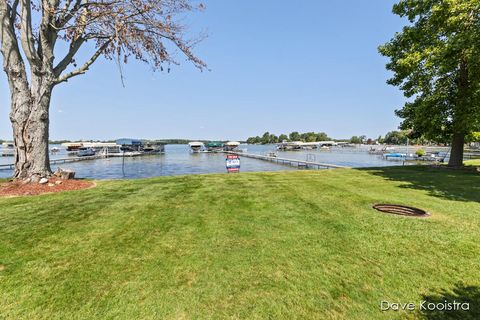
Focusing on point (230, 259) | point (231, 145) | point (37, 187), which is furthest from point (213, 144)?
point (230, 259)

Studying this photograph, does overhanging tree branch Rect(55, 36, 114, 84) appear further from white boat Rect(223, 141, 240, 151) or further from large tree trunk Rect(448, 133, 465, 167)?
white boat Rect(223, 141, 240, 151)

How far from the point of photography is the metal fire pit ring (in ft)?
18.0

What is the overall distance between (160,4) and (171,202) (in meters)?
7.14

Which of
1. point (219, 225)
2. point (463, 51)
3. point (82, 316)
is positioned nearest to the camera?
point (82, 316)

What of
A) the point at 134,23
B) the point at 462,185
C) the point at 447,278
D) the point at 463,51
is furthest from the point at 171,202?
the point at 463,51

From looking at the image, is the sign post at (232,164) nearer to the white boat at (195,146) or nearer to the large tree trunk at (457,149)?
the large tree trunk at (457,149)

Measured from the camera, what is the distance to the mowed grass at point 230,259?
2576 millimetres

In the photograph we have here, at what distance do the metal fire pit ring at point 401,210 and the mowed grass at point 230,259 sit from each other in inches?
10.7

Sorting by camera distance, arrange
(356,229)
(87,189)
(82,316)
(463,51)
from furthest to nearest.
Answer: (463,51), (87,189), (356,229), (82,316)

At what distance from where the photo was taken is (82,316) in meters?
2.41

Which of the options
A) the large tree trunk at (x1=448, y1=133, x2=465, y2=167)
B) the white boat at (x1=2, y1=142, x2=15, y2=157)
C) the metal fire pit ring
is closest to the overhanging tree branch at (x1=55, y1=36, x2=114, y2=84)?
the metal fire pit ring

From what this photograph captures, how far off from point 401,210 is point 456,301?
367cm

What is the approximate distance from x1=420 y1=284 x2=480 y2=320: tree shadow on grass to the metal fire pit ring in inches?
114

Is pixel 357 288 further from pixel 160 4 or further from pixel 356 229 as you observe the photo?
pixel 160 4
